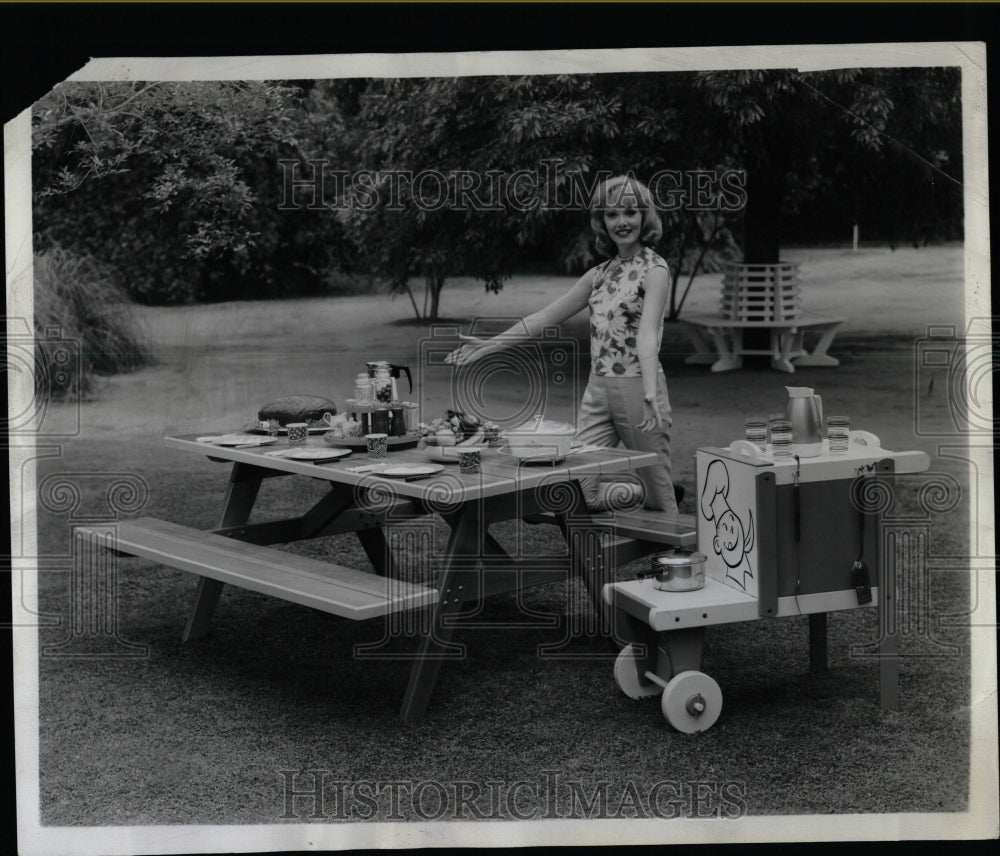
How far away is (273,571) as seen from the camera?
511 cm

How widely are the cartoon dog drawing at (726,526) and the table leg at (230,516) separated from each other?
89.6 inches

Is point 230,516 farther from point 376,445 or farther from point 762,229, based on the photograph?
point 762,229

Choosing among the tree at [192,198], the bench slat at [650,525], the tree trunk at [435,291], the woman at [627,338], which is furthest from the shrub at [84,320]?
the bench slat at [650,525]

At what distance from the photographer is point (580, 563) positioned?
217 inches

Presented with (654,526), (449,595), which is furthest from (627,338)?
(449,595)

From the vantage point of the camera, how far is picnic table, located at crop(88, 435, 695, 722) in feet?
15.9

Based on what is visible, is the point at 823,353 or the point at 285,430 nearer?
the point at 285,430

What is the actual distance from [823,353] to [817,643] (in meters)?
6.24

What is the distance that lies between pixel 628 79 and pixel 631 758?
6336 millimetres

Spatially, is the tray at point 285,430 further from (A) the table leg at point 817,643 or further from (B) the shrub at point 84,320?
(B) the shrub at point 84,320

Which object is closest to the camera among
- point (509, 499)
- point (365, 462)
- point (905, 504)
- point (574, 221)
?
point (509, 499)

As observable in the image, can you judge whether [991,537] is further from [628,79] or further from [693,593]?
[628,79]

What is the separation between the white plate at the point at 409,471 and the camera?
506cm

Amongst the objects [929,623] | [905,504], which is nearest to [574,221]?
[905,504]
